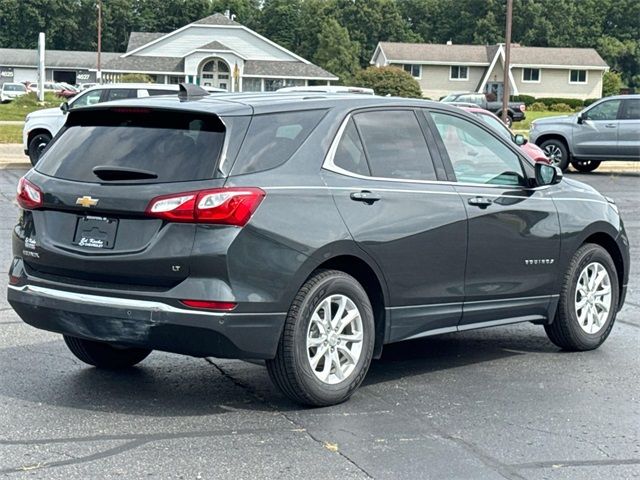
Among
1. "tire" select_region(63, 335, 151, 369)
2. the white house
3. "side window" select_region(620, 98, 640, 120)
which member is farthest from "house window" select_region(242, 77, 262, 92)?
"tire" select_region(63, 335, 151, 369)

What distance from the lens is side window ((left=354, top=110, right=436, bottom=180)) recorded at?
668 centimetres

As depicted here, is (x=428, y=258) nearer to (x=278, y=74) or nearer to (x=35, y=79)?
(x=278, y=74)

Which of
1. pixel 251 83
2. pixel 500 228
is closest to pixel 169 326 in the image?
pixel 500 228

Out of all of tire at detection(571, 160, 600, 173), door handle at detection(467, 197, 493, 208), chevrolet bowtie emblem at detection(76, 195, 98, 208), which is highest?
chevrolet bowtie emblem at detection(76, 195, 98, 208)

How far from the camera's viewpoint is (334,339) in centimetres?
627

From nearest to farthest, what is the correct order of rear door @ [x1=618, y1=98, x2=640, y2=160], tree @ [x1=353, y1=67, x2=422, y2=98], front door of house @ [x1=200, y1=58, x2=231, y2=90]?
rear door @ [x1=618, y1=98, x2=640, y2=160] < tree @ [x1=353, y1=67, x2=422, y2=98] < front door of house @ [x1=200, y1=58, x2=231, y2=90]

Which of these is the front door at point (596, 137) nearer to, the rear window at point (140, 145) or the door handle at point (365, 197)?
the door handle at point (365, 197)

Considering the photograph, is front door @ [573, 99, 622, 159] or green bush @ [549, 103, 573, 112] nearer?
front door @ [573, 99, 622, 159]

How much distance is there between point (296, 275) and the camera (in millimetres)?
5980

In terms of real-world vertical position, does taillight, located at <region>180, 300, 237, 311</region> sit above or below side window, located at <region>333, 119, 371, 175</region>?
below

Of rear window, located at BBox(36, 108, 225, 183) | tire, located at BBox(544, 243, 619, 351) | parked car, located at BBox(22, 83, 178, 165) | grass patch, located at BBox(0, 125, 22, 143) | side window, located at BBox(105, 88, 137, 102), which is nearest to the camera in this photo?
rear window, located at BBox(36, 108, 225, 183)

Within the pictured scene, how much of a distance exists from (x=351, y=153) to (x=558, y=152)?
20494 mm

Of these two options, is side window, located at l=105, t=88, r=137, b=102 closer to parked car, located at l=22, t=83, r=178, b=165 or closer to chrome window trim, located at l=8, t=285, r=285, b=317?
parked car, located at l=22, t=83, r=178, b=165

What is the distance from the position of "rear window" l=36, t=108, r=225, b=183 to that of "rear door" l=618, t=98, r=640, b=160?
2115 centimetres
